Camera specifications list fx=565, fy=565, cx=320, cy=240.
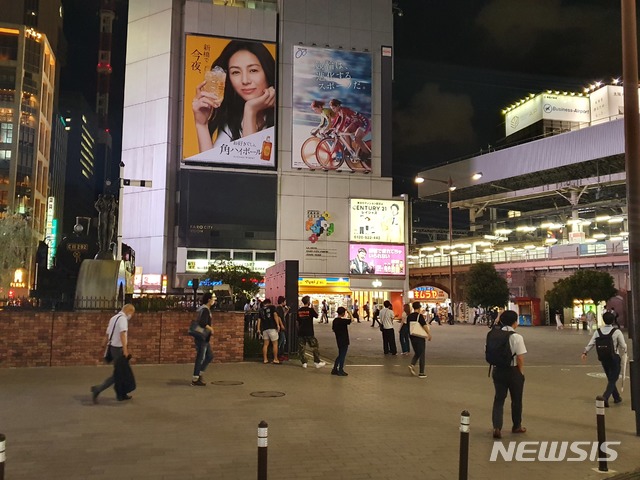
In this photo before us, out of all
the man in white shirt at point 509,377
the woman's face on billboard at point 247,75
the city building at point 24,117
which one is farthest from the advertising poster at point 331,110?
the city building at point 24,117

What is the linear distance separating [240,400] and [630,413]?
6508 millimetres

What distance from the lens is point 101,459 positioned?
6219mm

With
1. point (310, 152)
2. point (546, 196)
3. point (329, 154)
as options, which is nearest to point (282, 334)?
point (310, 152)

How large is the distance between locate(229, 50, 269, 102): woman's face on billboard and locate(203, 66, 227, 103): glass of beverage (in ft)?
3.05

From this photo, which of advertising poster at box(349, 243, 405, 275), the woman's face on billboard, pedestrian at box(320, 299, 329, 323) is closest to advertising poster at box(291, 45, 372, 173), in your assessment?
the woman's face on billboard

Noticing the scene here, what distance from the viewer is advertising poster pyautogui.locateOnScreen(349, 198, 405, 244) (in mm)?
50125

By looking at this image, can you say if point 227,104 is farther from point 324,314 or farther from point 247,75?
point 324,314

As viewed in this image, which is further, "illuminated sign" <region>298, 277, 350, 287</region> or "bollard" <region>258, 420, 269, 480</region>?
"illuminated sign" <region>298, 277, 350, 287</region>

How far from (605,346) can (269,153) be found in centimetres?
4115

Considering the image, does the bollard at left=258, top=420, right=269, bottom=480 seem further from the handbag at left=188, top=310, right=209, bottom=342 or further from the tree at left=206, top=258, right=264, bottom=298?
the tree at left=206, top=258, right=264, bottom=298

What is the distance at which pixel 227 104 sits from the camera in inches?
1877

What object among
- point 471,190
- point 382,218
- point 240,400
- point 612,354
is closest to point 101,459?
point 240,400

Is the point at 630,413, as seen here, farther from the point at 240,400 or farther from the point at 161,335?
the point at 161,335

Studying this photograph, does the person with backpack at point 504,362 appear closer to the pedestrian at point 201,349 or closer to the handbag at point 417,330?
the handbag at point 417,330
